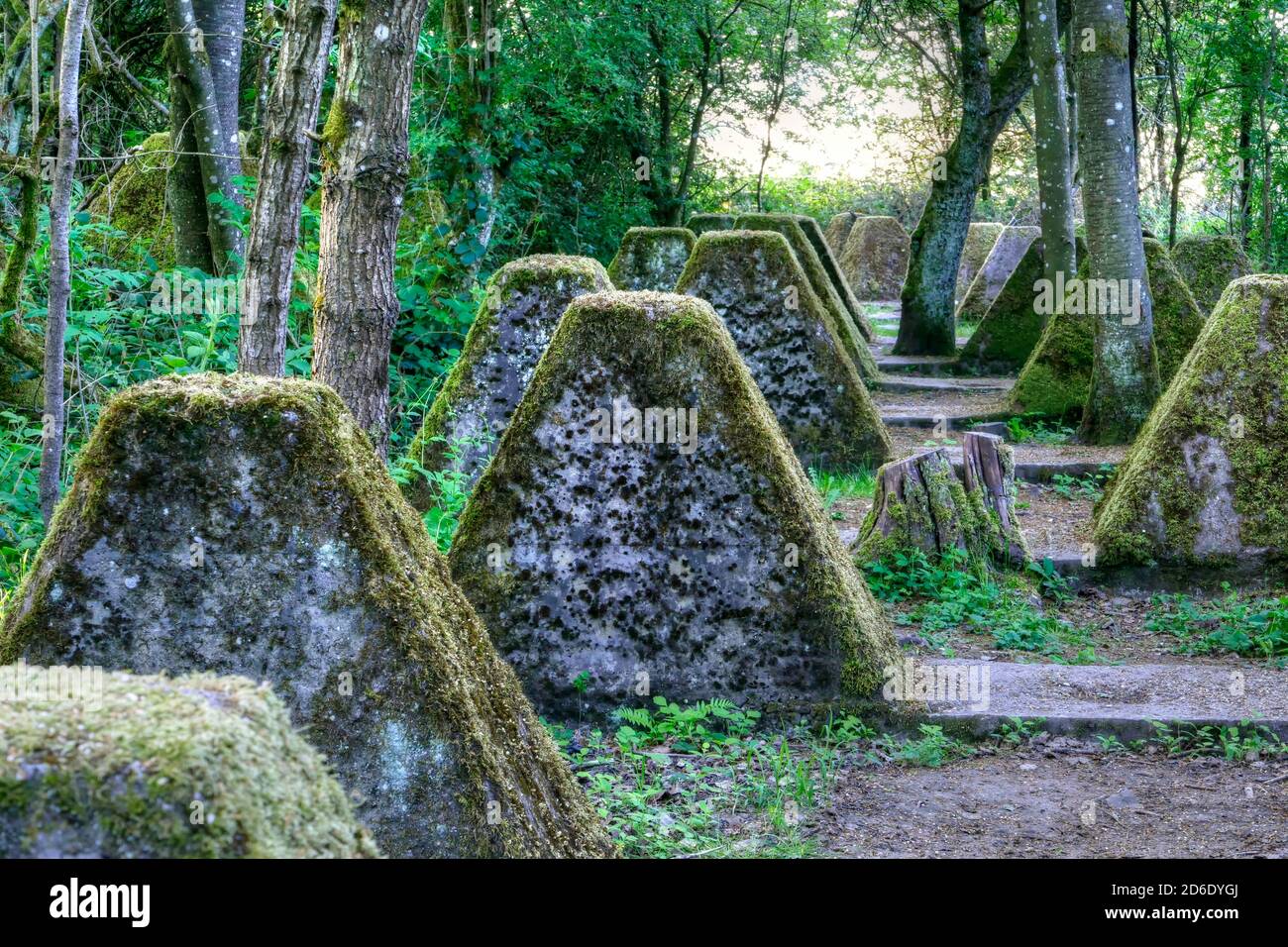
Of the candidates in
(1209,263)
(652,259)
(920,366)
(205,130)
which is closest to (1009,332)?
(920,366)

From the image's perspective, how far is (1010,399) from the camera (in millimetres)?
12664

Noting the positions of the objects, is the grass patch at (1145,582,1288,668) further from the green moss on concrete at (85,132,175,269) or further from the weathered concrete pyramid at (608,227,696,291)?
the green moss on concrete at (85,132,175,269)

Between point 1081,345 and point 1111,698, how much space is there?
7.77m

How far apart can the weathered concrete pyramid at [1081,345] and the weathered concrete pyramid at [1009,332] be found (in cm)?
346

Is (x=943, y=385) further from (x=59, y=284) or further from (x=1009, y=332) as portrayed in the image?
(x=59, y=284)

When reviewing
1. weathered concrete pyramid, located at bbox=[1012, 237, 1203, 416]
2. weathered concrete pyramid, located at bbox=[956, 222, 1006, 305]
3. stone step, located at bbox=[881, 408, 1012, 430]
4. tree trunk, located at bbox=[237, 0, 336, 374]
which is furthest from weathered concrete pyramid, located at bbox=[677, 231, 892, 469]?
weathered concrete pyramid, located at bbox=[956, 222, 1006, 305]

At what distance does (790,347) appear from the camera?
408 inches

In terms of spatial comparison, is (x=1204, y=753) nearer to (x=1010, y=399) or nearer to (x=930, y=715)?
(x=930, y=715)

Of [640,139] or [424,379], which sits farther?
[640,139]

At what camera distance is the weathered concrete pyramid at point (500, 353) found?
7.93 m

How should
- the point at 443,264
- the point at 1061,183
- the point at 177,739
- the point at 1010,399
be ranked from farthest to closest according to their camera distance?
1. the point at 1061,183
2. the point at 1010,399
3. the point at 443,264
4. the point at 177,739

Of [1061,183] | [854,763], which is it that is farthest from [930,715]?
[1061,183]

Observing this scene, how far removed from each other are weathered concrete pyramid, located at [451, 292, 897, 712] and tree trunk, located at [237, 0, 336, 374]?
7.43ft

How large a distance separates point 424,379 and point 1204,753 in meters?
7.62
